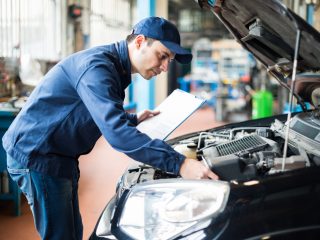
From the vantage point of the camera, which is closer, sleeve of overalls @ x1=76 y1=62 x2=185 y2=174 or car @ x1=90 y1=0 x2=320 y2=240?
car @ x1=90 y1=0 x2=320 y2=240

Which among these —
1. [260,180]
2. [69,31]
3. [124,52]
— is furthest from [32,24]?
[260,180]

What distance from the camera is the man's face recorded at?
1.38 metres

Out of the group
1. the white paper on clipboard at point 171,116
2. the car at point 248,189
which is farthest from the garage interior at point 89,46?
the car at point 248,189

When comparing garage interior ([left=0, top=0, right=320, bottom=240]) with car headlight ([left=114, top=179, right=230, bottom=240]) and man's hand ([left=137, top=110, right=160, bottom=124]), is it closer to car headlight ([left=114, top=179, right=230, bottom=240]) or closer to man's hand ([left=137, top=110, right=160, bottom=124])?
man's hand ([left=137, top=110, right=160, bottom=124])

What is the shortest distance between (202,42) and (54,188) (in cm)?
1114

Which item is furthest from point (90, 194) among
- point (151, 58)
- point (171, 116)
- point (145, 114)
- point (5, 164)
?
point (151, 58)

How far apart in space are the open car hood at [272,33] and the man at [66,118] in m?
0.36

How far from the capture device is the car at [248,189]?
1003 mm

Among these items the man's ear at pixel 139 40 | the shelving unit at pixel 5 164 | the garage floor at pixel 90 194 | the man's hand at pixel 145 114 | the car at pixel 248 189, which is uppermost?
the man's ear at pixel 139 40

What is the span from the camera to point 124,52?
57.5 inches

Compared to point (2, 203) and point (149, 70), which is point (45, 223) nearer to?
point (149, 70)

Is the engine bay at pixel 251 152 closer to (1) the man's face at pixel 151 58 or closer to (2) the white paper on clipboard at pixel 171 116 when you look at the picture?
(2) the white paper on clipboard at pixel 171 116

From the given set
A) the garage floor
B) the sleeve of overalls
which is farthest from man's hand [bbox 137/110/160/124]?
the garage floor

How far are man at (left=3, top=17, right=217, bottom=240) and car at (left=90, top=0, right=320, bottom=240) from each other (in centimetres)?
23
